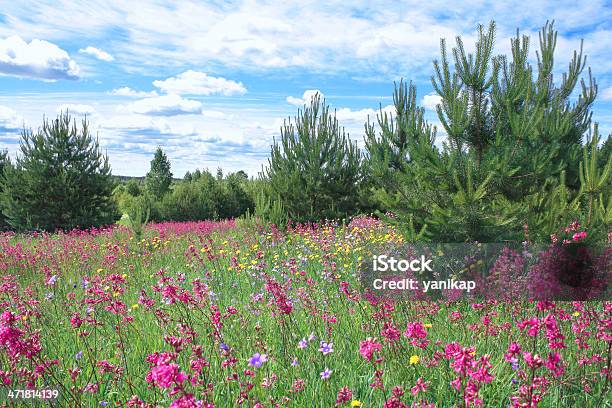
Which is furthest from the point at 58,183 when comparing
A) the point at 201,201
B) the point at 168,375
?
the point at 168,375

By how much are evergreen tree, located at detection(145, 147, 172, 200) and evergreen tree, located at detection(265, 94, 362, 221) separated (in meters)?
17.2

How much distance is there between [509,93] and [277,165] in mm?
9555

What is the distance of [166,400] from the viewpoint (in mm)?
3137

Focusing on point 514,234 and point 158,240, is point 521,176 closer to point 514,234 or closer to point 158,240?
point 514,234

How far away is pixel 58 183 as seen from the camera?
18375 mm

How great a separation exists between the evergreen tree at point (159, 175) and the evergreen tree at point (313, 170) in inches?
678

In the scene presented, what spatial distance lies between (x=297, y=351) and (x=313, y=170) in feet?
35.8

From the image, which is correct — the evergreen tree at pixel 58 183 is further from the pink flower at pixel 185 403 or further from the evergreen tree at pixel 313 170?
the pink flower at pixel 185 403

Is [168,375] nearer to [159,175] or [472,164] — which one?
[472,164]

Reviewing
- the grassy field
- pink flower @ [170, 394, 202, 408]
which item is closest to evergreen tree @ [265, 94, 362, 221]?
the grassy field

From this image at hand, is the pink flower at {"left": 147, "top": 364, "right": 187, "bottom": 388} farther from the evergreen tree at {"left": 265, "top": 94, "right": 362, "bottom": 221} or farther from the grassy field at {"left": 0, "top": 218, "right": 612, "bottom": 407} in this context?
the evergreen tree at {"left": 265, "top": 94, "right": 362, "bottom": 221}

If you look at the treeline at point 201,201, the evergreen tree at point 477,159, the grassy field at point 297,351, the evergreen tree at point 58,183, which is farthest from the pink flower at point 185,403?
the treeline at point 201,201

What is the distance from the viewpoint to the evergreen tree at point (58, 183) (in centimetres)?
1847

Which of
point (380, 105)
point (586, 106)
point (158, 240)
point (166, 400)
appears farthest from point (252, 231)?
point (166, 400)
